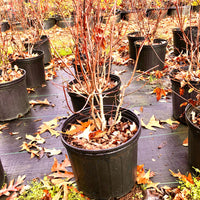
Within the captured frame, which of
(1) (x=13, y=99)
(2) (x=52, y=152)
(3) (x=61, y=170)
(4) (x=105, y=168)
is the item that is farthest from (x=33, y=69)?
(4) (x=105, y=168)

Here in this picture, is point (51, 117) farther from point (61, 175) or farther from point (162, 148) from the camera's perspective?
point (162, 148)

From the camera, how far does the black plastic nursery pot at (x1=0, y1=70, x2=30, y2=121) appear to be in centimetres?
300

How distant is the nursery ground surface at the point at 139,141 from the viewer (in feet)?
7.18

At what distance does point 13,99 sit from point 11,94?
3.3 inches

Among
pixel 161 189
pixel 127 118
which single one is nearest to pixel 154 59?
pixel 127 118

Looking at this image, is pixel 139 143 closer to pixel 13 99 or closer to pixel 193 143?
pixel 193 143

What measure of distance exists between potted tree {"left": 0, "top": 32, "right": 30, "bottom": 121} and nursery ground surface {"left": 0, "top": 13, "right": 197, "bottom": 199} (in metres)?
0.11

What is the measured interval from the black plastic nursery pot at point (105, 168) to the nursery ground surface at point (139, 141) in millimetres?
362

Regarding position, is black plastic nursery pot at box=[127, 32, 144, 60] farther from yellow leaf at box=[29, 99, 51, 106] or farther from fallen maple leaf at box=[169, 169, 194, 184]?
fallen maple leaf at box=[169, 169, 194, 184]

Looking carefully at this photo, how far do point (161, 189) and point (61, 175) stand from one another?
3.01ft

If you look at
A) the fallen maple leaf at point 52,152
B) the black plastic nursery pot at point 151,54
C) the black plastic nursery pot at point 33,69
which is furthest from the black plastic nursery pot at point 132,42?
the fallen maple leaf at point 52,152

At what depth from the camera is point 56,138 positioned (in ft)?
8.86

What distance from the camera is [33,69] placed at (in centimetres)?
398

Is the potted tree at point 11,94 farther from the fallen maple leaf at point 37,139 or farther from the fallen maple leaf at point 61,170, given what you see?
the fallen maple leaf at point 61,170
